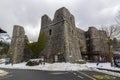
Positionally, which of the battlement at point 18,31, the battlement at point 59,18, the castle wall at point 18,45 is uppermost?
the battlement at point 59,18

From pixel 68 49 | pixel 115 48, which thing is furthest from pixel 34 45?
pixel 115 48

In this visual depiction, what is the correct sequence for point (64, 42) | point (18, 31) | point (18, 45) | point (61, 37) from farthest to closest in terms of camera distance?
point (18, 31), point (18, 45), point (61, 37), point (64, 42)

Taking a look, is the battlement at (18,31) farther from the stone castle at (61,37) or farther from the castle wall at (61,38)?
the castle wall at (61,38)

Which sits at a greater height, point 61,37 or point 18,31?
point 18,31

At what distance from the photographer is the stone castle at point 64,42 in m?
39.9

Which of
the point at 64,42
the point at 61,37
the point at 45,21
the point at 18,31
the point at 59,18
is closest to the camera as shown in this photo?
the point at 64,42

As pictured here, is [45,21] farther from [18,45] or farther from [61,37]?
[18,45]

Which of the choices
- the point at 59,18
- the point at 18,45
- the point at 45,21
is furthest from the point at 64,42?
the point at 18,45

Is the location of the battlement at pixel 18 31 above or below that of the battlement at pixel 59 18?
below

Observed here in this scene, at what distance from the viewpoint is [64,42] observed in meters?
39.2

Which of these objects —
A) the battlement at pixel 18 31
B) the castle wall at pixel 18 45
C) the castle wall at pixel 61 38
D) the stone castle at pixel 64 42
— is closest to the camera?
the castle wall at pixel 61 38

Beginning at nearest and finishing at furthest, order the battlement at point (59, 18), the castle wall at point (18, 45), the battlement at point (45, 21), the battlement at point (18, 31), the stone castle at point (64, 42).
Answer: the stone castle at point (64, 42) → the battlement at point (59, 18) → the castle wall at point (18, 45) → the battlement at point (18, 31) → the battlement at point (45, 21)

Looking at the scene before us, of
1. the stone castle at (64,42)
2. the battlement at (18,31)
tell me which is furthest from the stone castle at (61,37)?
the battlement at (18,31)

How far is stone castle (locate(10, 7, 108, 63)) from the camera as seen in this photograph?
39934mm
